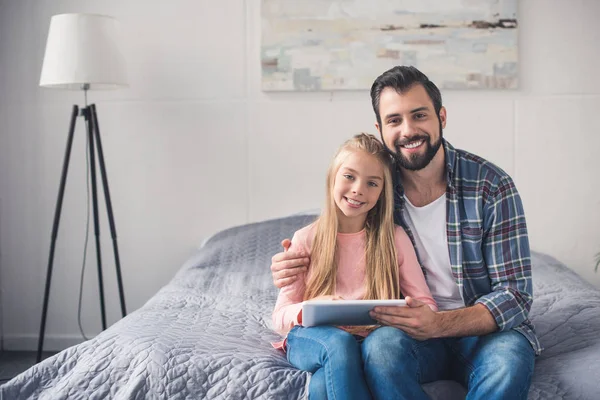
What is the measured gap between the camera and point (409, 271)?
5.85ft

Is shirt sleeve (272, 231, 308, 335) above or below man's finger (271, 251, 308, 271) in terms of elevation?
below

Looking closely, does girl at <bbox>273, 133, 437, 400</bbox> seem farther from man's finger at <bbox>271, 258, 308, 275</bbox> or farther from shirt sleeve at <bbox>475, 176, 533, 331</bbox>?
shirt sleeve at <bbox>475, 176, 533, 331</bbox>

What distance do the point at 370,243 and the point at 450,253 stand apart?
0.22 m

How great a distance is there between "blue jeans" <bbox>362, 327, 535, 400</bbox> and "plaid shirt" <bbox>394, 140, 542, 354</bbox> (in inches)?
4.6

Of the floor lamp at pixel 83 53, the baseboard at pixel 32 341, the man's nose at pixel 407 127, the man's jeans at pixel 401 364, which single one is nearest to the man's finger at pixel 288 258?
the man's jeans at pixel 401 364

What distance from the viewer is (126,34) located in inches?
129

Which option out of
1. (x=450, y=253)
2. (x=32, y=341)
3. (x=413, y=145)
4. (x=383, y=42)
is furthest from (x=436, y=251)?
(x=32, y=341)

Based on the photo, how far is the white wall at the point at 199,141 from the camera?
10.3 ft

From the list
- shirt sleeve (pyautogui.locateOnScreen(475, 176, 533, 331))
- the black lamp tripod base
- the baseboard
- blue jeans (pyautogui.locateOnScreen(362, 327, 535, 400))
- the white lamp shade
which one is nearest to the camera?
blue jeans (pyautogui.locateOnScreen(362, 327, 535, 400))

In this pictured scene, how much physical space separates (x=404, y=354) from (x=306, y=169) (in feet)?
6.11

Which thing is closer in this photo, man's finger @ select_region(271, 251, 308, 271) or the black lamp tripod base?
man's finger @ select_region(271, 251, 308, 271)

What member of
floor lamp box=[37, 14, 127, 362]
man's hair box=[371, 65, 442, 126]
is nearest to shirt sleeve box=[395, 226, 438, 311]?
man's hair box=[371, 65, 442, 126]

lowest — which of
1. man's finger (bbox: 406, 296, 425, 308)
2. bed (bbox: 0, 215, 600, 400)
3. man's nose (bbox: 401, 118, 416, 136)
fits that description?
bed (bbox: 0, 215, 600, 400)

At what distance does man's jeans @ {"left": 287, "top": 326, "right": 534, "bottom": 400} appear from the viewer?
1430 mm
